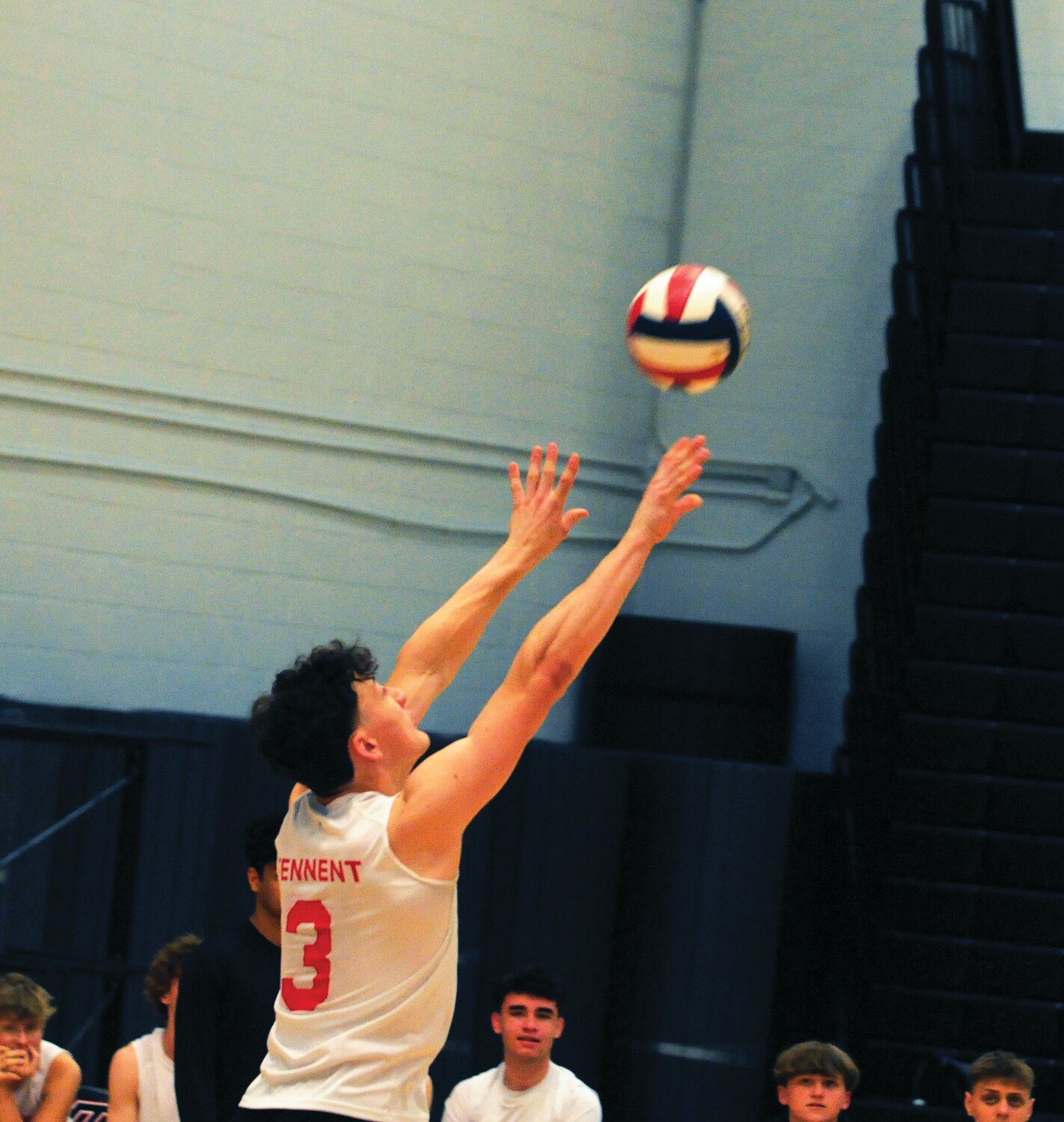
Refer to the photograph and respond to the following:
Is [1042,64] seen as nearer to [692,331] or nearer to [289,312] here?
[289,312]

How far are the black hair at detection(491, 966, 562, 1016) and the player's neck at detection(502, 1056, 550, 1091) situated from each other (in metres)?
0.19

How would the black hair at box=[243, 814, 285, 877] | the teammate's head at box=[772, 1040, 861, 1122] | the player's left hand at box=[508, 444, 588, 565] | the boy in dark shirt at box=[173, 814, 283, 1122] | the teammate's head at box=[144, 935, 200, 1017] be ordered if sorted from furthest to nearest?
the teammate's head at box=[772, 1040, 861, 1122] → the teammate's head at box=[144, 935, 200, 1017] → the black hair at box=[243, 814, 285, 877] → the boy in dark shirt at box=[173, 814, 283, 1122] → the player's left hand at box=[508, 444, 588, 565]

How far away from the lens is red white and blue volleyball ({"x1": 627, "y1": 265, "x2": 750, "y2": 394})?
4297 mm

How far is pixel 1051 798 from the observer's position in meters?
7.11

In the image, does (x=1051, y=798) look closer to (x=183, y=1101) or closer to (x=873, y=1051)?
(x=873, y=1051)

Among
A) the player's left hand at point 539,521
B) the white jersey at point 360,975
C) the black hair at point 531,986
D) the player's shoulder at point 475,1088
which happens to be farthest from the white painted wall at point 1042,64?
the white jersey at point 360,975

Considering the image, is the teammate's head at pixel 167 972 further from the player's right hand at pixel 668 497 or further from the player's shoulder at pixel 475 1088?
the player's right hand at pixel 668 497

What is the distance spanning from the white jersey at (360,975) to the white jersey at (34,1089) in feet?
8.49

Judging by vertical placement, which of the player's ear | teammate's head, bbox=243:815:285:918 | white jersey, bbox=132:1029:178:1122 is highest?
the player's ear

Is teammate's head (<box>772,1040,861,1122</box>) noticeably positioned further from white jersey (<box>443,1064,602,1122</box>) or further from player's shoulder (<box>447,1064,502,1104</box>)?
player's shoulder (<box>447,1064,502,1104</box>)

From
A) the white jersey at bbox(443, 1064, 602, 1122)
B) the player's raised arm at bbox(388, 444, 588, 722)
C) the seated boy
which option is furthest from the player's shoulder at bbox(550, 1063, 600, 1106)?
the player's raised arm at bbox(388, 444, 588, 722)

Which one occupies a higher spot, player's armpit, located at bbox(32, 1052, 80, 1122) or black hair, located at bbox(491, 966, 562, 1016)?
black hair, located at bbox(491, 966, 562, 1016)

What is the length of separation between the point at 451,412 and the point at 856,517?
2441 mm

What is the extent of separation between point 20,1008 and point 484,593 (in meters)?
2.45
